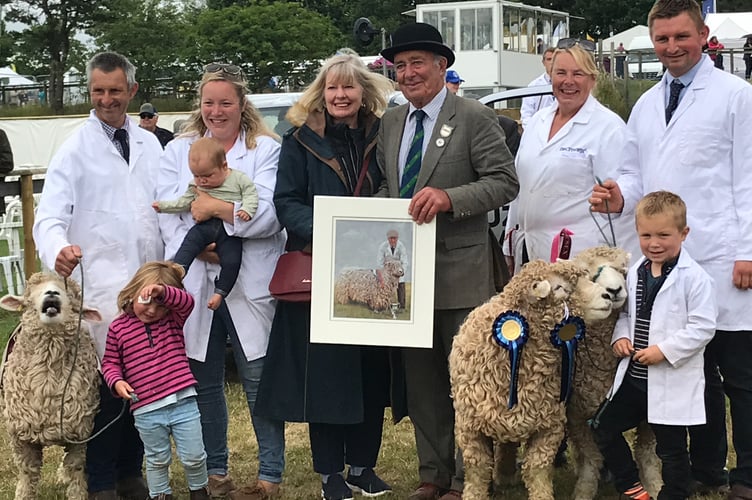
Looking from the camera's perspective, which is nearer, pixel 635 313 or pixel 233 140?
pixel 635 313

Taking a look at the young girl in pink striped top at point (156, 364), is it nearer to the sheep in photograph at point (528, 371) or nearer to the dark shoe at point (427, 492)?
the dark shoe at point (427, 492)

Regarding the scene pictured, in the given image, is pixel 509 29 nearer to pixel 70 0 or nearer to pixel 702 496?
pixel 70 0

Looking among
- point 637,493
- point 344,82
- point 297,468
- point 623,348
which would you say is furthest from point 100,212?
point 637,493

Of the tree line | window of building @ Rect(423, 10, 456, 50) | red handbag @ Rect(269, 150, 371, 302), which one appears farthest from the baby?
window of building @ Rect(423, 10, 456, 50)

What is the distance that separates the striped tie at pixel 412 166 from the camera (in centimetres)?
484

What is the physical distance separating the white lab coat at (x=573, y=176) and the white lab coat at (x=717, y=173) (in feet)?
1.17

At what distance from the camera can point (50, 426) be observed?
4.76 meters

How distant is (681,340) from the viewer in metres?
4.39

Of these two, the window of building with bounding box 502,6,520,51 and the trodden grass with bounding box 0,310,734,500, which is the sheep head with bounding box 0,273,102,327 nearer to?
the trodden grass with bounding box 0,310,734,500

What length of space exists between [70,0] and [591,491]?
152ft

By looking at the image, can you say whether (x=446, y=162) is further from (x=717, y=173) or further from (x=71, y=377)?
Result: (x=71, y=377)

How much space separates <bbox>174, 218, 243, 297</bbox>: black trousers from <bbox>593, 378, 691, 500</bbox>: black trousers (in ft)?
6.53

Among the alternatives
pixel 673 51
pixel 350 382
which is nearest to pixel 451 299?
pixel 350 382

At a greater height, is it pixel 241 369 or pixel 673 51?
pixel 673 51
